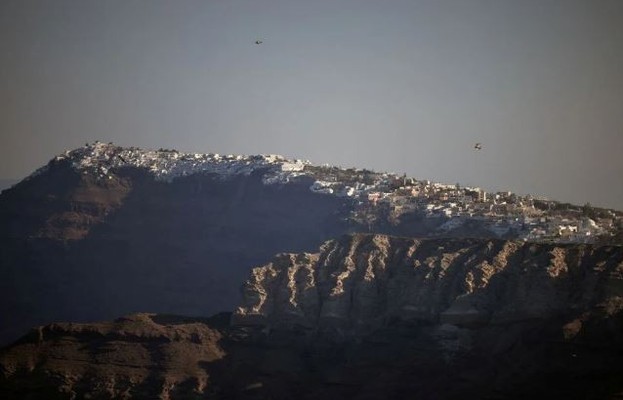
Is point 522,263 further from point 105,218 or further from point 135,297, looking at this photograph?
point 105,218

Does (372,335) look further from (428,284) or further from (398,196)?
(398,196)

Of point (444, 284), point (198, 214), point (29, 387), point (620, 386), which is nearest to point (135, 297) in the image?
point (198, 214)

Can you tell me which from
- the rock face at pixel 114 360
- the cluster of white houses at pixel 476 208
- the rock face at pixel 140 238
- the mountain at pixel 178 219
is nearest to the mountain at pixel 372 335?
the rock face at pixel 114 360

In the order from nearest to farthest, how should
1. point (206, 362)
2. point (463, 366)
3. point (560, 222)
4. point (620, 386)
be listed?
point (620, 386) → point (463, 366) → point (206, 362) → point (560, 222)

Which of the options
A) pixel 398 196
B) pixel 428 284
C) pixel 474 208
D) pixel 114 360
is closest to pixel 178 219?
pixel 398 196

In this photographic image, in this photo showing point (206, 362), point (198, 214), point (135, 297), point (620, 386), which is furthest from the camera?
point (198, 214)

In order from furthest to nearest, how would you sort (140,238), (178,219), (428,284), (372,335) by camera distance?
(178,219) < (140,238) < (428,284) < (372,335)
